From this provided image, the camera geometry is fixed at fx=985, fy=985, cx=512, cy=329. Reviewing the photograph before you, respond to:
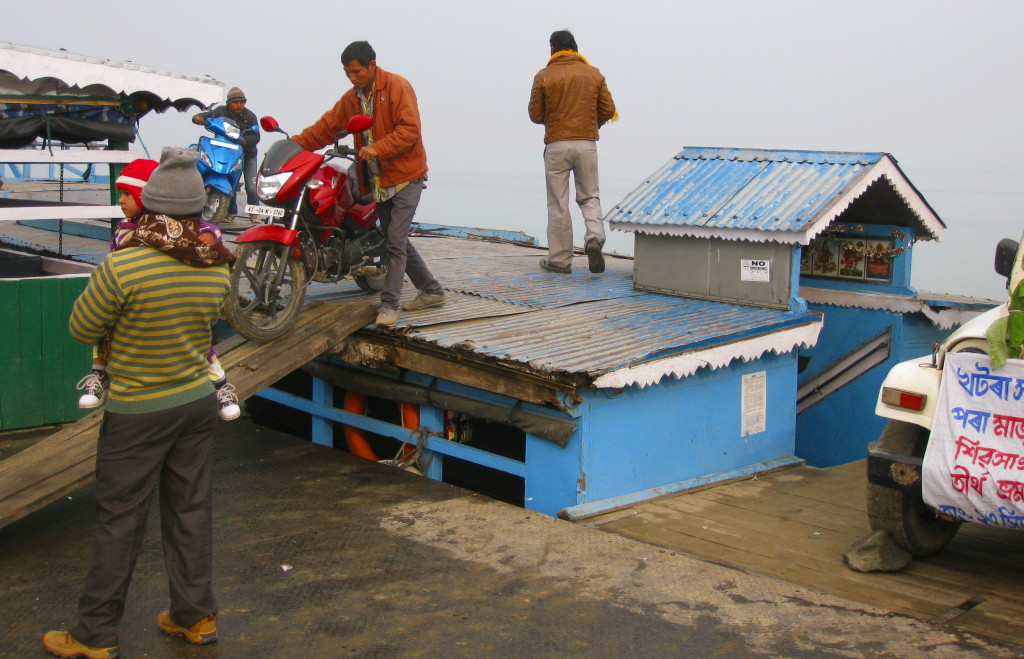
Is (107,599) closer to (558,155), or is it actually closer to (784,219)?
(784,219)

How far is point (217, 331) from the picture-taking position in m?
8.55

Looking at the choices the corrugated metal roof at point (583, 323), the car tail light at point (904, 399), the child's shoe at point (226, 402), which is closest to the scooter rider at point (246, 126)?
the corrugated metal roof at point (583, 323)

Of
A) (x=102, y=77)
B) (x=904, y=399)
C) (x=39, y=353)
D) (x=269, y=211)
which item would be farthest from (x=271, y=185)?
(x=904, y=399)

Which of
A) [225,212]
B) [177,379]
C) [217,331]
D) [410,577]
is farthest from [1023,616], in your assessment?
[225,212]

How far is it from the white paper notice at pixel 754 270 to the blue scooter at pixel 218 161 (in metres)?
5.30

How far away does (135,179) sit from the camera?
383cm

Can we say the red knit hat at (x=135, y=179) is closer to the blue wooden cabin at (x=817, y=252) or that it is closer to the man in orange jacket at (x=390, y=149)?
the man in orange jacket at (x=390, y=149)

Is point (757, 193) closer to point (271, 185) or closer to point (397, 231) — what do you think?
point (397, 231)

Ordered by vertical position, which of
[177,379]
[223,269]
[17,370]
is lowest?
[17,370]

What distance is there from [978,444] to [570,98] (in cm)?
522

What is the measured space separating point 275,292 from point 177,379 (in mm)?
2682

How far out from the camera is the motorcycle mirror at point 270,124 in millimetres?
6496

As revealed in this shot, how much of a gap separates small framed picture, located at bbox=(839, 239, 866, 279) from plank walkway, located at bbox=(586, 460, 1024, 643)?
2851 mm

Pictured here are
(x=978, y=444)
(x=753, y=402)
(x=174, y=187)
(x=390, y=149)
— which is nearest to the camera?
(x=174, y=187)
